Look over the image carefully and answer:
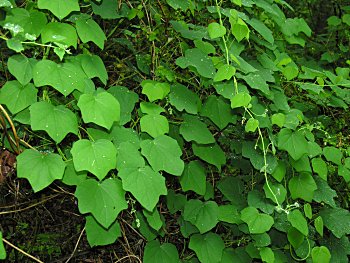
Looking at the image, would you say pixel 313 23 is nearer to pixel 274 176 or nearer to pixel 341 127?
pixel 341 127

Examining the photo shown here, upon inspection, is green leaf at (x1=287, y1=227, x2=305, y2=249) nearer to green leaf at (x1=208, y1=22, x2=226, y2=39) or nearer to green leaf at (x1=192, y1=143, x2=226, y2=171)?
green leaf at (x1=192, y1=143, x2=226, y2=171)

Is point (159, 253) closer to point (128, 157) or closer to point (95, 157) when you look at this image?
point (128, 157)

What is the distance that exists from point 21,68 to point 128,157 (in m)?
0.46

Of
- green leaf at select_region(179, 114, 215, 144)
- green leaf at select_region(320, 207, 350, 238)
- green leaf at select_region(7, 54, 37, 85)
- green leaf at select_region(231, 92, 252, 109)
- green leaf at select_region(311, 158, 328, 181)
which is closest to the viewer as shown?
green leaf at select_region(7, 54, 37, 85)

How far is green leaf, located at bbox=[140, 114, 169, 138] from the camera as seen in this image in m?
2.03

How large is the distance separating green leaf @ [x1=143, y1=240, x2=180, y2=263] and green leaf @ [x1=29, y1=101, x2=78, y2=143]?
668 mm

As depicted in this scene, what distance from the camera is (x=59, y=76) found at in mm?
1838

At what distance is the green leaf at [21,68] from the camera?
1862 mm

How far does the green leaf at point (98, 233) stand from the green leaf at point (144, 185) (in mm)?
231

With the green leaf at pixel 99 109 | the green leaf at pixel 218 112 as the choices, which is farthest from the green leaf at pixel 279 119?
the green leaf at pixel 99 109

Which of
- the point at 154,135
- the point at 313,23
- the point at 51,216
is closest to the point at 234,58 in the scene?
the point at 154,135

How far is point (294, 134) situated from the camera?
7.31 ft

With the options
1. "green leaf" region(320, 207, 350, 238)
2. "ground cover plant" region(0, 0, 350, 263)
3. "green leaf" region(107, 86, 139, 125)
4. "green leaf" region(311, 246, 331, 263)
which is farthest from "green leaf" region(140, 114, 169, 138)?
"green leaf" region(320, 207, 350, 238)

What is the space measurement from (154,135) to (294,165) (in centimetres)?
62
